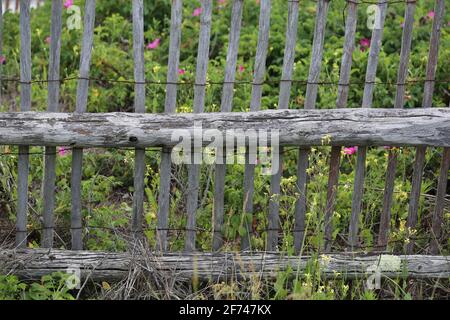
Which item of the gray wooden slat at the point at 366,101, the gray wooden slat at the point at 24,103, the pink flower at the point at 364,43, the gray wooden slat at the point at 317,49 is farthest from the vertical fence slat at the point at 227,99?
the pink flower at the point at 364,43

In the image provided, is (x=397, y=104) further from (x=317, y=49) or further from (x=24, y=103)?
(x=24, y=103)

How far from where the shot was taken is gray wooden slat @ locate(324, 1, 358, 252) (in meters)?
3.87

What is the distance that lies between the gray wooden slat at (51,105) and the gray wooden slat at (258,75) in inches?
38.6

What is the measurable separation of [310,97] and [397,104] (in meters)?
0.45

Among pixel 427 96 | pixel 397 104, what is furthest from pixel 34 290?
pixel 427 96

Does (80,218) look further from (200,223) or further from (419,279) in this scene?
(419,279)

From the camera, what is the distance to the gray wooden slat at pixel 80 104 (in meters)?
3.78

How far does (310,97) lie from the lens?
3.91 m

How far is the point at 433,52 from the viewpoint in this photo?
3.94 meters

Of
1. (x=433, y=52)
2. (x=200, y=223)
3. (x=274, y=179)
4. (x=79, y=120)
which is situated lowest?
(x=200, y=223)

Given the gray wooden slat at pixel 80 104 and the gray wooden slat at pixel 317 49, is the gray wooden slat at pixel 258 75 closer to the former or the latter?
the gray wooden slat at pixel 317 49

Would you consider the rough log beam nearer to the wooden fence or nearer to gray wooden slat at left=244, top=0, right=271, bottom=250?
the wooden fence

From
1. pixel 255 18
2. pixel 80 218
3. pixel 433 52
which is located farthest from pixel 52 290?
pixel 255 18
